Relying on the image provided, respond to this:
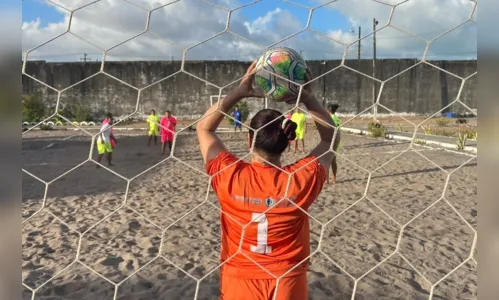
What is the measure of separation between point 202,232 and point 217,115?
2053 mm

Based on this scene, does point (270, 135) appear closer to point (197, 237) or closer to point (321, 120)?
point (321, 120)

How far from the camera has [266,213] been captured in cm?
130

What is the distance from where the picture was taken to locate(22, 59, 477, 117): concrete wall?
11898 millimetres

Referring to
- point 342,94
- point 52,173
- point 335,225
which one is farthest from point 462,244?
point 342,94

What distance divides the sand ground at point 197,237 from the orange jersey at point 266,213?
130 millimetres

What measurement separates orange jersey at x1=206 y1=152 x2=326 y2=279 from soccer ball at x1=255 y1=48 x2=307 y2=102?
245 mm

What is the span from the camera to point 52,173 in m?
6.12

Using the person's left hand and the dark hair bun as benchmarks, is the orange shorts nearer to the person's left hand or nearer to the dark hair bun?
the dark hair bun

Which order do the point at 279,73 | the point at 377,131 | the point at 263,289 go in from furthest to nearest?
the point at 377,131 → the point at 279,73 → the point at 263,289

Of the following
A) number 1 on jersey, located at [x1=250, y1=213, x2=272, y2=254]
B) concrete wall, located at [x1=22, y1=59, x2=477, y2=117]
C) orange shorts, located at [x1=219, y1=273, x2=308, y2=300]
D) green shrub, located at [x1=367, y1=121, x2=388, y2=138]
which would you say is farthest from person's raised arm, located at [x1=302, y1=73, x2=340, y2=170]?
green shrub, located at [x1=367, y1=121, x2=388, y2=138]

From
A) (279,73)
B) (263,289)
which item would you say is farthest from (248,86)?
(263,289)

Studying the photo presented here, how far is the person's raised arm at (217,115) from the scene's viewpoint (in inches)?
53.9
